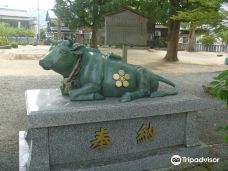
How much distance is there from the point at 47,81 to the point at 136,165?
21.4ft

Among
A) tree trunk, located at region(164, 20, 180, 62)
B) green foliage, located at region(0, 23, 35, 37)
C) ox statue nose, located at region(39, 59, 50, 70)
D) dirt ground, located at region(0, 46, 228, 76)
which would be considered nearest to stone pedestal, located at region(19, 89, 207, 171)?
ox statue nose, located at region(39, 59, 50, 70)

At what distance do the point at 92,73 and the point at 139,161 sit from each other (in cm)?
114

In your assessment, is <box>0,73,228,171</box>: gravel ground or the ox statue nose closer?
the ox statue nose

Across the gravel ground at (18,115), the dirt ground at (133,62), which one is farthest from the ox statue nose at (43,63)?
the dirt ground at (133,62)

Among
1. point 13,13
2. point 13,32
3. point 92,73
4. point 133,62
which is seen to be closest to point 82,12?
point 133,62

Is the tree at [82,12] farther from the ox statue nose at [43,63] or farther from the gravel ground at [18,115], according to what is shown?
the ox statue nose at [43,63]

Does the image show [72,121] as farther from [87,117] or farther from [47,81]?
[47,81]

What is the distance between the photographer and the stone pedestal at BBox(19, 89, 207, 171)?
2.99 meters

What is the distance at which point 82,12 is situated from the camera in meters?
18.1

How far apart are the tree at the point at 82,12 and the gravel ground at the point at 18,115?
9.31 metres

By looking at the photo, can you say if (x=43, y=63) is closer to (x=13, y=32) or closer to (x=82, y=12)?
(x=82, y=12)

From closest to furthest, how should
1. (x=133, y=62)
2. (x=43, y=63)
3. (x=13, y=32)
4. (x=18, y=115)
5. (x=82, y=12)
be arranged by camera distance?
(x=43, y=63) → (x=18, y=115) → (x=133, y=62) → (x=82, y=12) → (x=13, y=32)

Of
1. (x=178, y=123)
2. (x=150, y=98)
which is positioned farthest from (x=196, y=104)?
(x=150, y=98)

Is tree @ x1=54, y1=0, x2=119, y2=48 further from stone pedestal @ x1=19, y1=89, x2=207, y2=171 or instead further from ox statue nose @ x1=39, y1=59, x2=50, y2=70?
ox statue nose @ x1=39, y1=59, x2=50, y2=70
